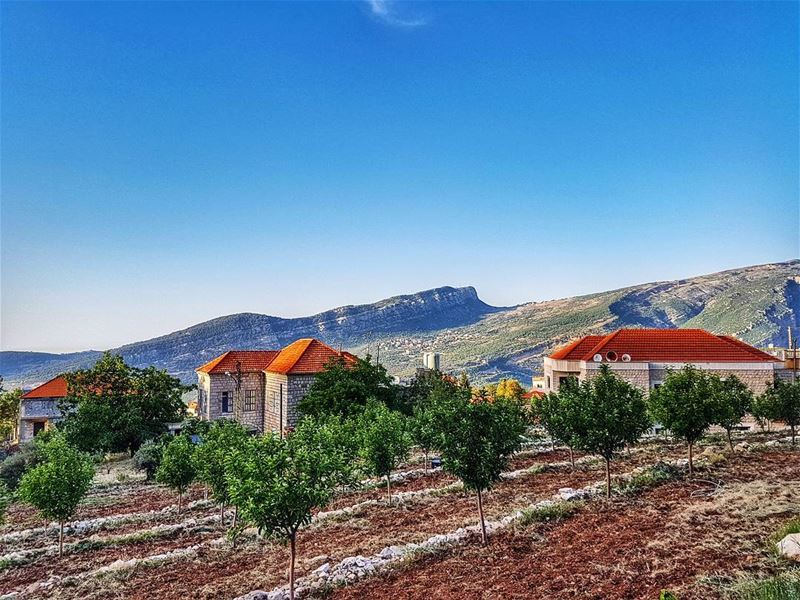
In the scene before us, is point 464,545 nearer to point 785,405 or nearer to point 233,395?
point 785,405

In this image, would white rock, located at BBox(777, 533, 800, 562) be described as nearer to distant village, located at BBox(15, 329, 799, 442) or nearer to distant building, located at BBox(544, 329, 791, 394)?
distant village, located at BBox(15, 329, 799, 442)

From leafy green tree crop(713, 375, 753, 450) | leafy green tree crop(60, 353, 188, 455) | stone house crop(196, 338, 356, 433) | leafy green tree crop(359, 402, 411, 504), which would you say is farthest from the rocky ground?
stone house crop(196, 338, 356, 433)

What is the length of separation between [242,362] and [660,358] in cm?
3754

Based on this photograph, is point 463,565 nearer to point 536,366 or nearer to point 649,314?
point 536,366

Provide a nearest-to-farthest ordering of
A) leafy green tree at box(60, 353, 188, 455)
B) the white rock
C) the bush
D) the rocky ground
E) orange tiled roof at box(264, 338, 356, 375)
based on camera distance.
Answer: the white rock → the rocky ground → the bush → leafy green tree at box(60, 353, 188, 455) → orange tiled roof at box(264, 338, 356, 375)

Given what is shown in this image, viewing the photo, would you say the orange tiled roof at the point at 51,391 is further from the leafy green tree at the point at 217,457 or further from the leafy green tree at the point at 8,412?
the leafy green tree at the point at 217,457

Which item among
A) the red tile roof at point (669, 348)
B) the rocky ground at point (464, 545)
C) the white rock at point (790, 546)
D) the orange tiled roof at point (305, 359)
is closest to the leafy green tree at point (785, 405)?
the rocky ground at point (464, 545)

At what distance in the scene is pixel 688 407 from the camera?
20500 millimetres

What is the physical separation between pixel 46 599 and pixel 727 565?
1604 cm

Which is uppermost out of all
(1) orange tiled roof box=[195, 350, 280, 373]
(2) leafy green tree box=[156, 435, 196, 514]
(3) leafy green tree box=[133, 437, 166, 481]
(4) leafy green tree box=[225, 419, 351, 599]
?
(1) orange tiled roof box=[195, 350, 280, 373]

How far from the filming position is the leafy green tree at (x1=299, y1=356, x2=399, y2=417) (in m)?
35.4

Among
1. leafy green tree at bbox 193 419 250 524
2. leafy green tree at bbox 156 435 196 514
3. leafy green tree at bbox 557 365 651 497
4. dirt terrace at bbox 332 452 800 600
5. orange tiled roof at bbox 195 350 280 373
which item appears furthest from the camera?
orange tiled roof at bbox 195 350 280 373

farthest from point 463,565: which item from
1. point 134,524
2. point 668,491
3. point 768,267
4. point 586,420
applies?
point 768,267

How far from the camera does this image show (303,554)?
14.5m
